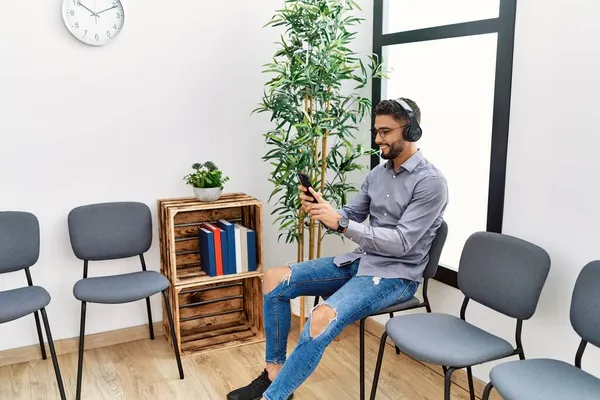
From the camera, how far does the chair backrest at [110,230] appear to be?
2.85 meters

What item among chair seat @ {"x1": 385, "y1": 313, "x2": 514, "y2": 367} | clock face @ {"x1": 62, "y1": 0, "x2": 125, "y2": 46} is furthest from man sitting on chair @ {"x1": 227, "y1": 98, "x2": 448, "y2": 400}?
clock face @ {"x1": 62, "y1": 0, "x2": 125, "y2": 46}

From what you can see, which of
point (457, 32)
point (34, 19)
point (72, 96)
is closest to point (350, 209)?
point (457, 32)

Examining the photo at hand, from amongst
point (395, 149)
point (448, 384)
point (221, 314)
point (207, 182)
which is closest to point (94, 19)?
point (207, 182)

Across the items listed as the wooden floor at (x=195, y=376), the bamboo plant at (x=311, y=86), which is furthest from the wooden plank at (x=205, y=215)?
the wooden floor at (x=195, y=376)

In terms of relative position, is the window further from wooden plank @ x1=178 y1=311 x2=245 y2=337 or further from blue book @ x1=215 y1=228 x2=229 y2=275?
wooden plank @ x1=178 y1=311 x2=245 y2=337

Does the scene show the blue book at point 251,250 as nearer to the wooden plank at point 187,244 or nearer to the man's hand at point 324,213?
the wooden plank at point 187,244

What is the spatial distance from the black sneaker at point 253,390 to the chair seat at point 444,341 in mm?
681

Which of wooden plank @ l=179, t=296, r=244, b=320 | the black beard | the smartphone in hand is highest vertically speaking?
the black beard

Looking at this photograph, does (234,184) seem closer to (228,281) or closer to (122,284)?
(228,281)

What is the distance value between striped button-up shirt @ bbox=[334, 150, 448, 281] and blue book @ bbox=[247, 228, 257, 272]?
716 mm

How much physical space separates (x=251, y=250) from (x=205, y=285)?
0.42m

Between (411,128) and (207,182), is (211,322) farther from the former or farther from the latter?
(411,128)

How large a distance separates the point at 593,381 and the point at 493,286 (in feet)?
1.73

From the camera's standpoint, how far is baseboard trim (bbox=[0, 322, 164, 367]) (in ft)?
9.46
